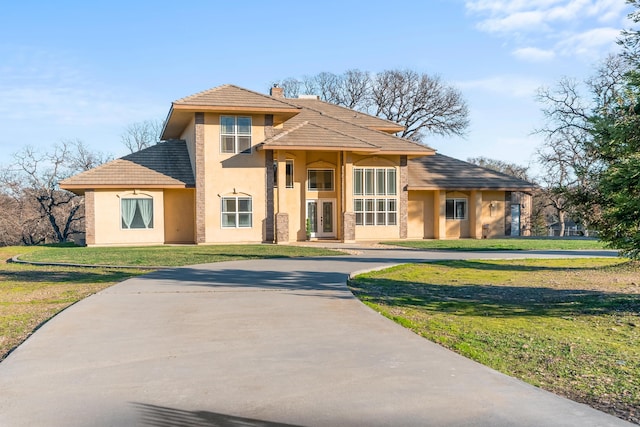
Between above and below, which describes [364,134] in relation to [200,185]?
above

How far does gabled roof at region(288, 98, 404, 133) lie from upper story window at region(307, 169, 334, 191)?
5709mm

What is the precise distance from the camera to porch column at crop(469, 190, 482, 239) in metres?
33.2

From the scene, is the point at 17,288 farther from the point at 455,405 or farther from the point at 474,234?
the point at 474,234

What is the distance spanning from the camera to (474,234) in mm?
33344

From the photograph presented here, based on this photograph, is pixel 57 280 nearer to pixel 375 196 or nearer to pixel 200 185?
pixel 200 185

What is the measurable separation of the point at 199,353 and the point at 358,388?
2.18 m

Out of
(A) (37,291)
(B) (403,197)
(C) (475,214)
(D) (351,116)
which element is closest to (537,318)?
(A) (37,291)

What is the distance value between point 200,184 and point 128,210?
388 centimetres

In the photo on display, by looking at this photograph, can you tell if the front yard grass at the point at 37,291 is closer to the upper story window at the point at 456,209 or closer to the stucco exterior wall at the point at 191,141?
the stucco exterior wall at the point at 191,141

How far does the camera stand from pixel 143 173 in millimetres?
28828

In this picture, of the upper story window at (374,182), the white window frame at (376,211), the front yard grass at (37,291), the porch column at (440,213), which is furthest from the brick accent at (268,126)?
the front yard grass at (37,291)

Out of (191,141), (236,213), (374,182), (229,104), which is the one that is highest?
(229,104)

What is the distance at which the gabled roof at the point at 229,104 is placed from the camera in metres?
27.2

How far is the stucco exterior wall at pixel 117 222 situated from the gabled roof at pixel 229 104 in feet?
14.6
